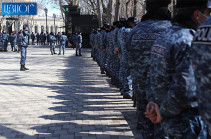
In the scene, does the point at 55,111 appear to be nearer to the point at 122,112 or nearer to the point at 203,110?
the point at 122,112

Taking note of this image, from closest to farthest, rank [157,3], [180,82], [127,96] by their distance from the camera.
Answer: [180,82]
[157,3]
[127,96]

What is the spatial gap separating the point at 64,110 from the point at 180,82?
181 inches

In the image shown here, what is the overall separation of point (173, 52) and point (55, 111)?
15.0ft

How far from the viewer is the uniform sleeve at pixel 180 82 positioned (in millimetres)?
2088

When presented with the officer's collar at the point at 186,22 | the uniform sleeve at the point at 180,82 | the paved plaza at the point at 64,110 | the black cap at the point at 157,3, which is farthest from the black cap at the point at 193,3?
the paved plaza at the point at 64,110

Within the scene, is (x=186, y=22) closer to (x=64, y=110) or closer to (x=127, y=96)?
(x=64, y=110)

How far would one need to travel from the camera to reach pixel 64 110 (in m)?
6.39

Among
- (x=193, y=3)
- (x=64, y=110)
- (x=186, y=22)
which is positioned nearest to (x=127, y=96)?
(x=64, y=110)

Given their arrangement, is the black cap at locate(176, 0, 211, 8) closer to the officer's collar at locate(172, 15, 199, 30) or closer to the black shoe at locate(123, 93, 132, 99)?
the officer's collar at locate(172, 15, 199, 30)

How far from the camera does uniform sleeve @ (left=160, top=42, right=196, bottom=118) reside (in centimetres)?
209

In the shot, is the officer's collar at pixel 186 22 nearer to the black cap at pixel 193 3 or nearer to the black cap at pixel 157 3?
the black cap at pixel 193 3

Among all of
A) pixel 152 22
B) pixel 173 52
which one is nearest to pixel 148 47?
pixel 152 22

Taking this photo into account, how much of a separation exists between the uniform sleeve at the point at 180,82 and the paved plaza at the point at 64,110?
269 cm

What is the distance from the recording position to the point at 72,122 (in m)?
5.49
